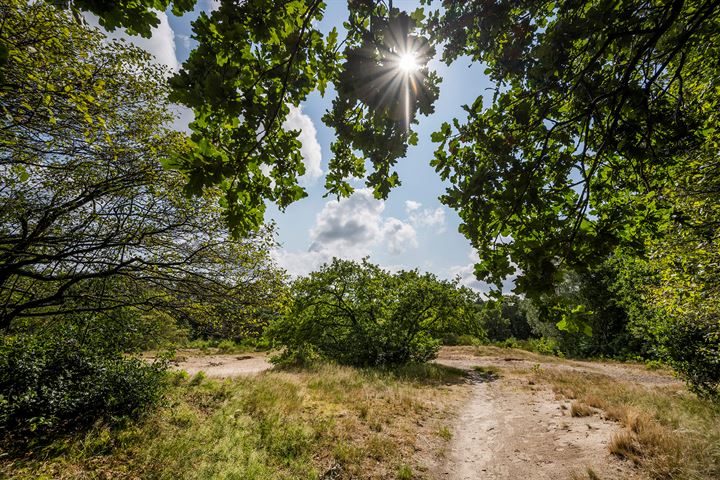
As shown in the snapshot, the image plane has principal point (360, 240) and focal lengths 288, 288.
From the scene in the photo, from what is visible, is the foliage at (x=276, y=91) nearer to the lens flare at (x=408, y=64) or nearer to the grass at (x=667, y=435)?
the lens flare at (x=408, y=64)

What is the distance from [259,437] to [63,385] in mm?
3924

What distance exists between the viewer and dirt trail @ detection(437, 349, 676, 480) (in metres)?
5.30

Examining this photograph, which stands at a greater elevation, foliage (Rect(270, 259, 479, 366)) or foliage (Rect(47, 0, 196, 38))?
foliage (Rect(47, 0, 196, 38))

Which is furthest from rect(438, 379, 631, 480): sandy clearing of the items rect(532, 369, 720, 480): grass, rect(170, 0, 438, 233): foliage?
rect(170, 0, 438, 233): foliage

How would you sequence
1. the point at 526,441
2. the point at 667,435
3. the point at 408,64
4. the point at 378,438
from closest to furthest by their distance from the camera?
the point at 408,64
the point at 667,435
the point at 378,438
the point at 526,441

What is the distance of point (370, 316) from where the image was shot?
17234mm

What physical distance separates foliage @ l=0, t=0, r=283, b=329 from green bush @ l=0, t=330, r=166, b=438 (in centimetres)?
81

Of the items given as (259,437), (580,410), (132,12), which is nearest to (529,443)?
(580,410)

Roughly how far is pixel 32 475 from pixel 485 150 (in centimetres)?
781

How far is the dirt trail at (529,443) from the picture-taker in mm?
5305

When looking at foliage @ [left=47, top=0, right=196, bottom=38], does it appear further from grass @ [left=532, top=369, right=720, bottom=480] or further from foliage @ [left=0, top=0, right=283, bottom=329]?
grass @ [left=532, top=369, right=720, bottom=480]

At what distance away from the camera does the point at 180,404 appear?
7.35 metres

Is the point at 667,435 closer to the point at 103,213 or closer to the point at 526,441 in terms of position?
the point at 526,441

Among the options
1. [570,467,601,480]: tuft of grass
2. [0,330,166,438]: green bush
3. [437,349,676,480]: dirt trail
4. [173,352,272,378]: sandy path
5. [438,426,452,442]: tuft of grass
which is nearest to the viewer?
[570,467,601,480]: tuft of grass
